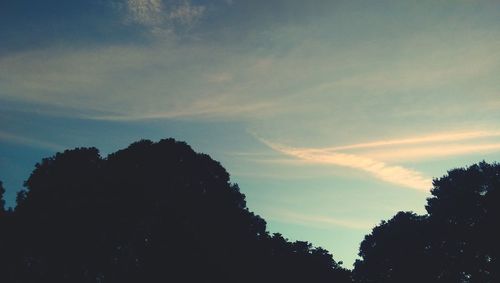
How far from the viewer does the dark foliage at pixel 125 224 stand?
1346 inches

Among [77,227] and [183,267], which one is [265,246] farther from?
[77,227]

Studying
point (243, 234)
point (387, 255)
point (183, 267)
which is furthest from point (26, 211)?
point (387, 255)

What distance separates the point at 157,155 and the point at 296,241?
1309 inches

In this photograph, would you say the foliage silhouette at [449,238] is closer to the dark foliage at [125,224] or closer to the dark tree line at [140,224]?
the dark tree line at [140,224]

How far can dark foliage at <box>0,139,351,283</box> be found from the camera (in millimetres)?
34188

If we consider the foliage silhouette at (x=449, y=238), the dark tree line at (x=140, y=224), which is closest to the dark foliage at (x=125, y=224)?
the dark tree line at (x=140, y=224)

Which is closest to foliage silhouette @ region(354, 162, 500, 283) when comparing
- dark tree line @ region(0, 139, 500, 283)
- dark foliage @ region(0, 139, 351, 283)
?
dark tree line @ region(0, 139, 500, 283)

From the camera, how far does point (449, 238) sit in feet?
149

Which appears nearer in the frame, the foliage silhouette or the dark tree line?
the dark tree line

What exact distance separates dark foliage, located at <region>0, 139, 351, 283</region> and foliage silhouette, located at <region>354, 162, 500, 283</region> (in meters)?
26.3

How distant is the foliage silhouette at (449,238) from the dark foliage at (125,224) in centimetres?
2627

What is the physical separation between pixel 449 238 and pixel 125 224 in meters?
40.0

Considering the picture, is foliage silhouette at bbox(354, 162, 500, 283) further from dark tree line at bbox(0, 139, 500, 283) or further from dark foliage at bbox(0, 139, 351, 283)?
dark foliage at bbox(0, 139, 351, 283)

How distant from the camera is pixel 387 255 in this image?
54594 millimetres
